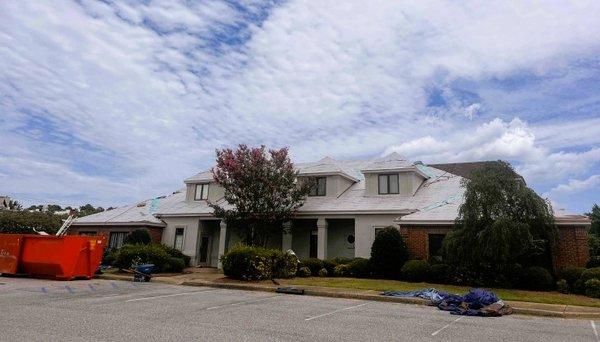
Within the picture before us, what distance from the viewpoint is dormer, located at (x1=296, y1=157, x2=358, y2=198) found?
27875 mm

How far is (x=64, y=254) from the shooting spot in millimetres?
18906

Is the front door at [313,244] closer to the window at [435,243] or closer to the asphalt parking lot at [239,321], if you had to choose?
the window at [435,243]

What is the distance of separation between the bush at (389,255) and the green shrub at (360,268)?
40 centimetres

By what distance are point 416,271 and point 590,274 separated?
20.7ft

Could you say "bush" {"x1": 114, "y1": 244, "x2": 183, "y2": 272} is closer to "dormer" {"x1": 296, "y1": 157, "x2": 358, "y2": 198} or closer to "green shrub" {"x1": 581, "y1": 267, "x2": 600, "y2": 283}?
"dormer" {"x1": 296, "y1": 157, "x2": 358, "y2": 198}

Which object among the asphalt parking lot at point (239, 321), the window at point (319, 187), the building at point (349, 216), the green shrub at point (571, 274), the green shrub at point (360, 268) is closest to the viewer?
the asphalt parking lot at point (239, 321)

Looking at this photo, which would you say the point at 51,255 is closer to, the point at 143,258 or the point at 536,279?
the point at 143,258

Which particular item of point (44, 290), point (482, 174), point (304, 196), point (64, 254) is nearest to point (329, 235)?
point (304, 196)

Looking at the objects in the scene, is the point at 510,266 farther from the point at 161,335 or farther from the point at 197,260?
the point at 197,260

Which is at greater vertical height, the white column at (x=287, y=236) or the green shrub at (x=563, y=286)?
the white column at (x=287, y=236)

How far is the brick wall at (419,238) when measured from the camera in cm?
2136

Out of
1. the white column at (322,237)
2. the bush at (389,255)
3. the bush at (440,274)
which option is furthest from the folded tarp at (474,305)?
the white column at (322,237)

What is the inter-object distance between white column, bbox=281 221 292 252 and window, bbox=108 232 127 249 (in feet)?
36.8

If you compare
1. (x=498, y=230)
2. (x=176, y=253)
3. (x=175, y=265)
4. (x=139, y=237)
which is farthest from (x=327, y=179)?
(x=498, y=230)
